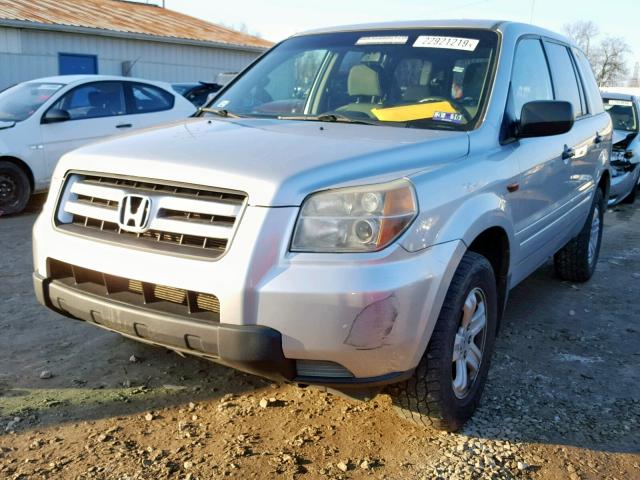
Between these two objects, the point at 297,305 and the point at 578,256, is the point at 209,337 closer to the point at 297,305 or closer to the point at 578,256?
the point at 297,305

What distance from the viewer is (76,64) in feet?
61.0

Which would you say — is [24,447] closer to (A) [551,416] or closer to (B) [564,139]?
(A) [551,416]

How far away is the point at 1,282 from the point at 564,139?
4.13 metres

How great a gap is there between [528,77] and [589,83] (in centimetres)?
180

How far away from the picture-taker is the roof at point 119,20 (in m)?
17.5

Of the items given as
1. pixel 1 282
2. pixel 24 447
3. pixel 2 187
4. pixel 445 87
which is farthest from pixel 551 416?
pixel 2 187

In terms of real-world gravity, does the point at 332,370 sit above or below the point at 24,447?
above

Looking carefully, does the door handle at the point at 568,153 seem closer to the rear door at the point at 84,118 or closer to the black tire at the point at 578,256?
the black tire at the point at 578,256

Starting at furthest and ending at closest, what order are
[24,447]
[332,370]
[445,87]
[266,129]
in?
[445,87]
[266,129]
[24,447]
[332,370]

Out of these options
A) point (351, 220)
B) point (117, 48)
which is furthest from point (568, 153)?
point (117, 48)

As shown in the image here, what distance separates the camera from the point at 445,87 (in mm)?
3482

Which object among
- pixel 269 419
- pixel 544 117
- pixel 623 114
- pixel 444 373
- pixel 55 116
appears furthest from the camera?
pixel 623 114

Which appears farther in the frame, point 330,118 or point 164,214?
point 330,118

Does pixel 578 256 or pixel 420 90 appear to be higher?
pixel 420 90
